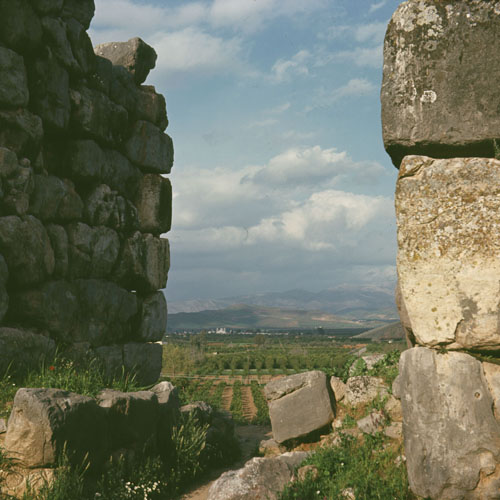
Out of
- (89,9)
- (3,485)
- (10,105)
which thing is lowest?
(3,485)

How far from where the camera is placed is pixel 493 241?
4141 mm

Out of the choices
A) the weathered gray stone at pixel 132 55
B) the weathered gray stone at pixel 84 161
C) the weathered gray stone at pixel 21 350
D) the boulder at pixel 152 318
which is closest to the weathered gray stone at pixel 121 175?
the weathered gray stone at pixel 84 161

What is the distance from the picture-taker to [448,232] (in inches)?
168

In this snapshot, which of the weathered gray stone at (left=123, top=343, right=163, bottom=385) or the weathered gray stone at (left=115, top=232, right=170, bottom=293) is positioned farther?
the weathered gray stone at (left=115, top=232, right=170, bottom=293)

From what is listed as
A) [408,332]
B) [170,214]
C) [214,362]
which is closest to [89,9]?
[170,214]

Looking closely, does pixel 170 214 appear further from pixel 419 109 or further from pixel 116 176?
pixel 419 109

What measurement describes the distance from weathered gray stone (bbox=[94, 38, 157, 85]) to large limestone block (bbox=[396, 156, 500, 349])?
32.0 feet

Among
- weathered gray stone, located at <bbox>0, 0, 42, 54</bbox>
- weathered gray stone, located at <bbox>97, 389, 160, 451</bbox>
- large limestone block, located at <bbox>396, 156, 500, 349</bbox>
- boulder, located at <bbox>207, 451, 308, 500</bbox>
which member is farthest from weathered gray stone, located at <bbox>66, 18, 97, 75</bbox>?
large limestone block, located at <bbox>396, 156, 500, 349</bbox>

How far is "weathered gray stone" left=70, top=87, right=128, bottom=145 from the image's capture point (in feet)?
34.3

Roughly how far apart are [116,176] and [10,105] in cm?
308

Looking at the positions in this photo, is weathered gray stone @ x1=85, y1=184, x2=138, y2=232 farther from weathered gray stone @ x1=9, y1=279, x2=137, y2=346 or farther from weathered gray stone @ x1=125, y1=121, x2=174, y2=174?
weathered gray stone @ x1=9, y1=279, x2=137, y2=346

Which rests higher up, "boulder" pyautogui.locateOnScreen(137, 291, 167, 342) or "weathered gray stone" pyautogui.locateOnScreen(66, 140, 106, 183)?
"weathered gray stone" pyautogui.locateOnScreen(66, 140, 106, 183)

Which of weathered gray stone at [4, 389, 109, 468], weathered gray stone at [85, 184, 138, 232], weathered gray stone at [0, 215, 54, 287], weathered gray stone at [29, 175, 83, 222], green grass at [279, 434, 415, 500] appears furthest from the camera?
weathered gray stone at [85, 184, 138, 232]

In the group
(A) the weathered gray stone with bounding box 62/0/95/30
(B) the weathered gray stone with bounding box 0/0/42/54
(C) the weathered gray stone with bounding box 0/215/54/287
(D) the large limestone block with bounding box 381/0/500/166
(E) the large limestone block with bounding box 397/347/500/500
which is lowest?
(E) the large limestone block with bounding box 397/347/500/500
